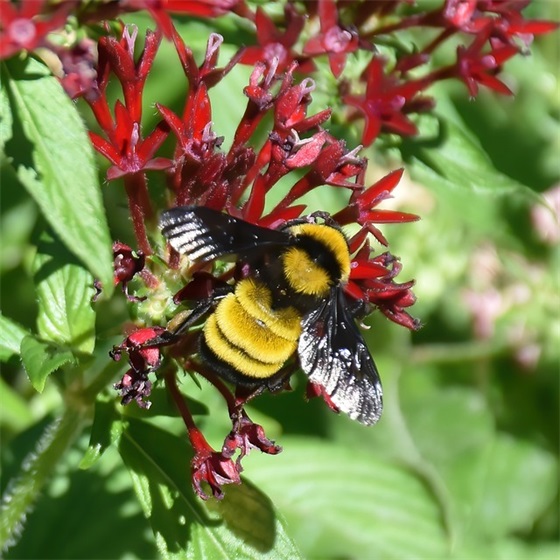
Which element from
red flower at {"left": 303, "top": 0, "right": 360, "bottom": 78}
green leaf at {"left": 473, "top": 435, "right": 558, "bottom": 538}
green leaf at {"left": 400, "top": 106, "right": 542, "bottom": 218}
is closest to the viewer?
red flower at {"left": 303, "top": 0, "right": 360, "bottom": 78}

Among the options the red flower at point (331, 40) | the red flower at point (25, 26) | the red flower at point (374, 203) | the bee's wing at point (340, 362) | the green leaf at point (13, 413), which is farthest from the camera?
the green leaf at point (13, 413)

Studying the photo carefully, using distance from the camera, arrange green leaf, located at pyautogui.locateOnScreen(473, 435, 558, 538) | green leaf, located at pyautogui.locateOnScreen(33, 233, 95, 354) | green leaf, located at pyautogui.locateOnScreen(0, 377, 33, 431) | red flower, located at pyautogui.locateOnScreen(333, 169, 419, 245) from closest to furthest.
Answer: red flower, located at pyautogui.locateOnScreen(333, 169, 419, 245) < green leaf, located at pyautogui.locateOnScreen(33, 233, 95, 354) < green leaf, located at pyautogui.locateOnScreen(0, 377, 33, 431) < green leaf, located at pyautogui.locateOnScreen(473, 435, 558, 538)

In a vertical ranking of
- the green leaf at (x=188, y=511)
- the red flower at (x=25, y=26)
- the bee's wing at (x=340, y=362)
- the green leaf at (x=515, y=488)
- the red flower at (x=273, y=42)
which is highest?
the red flower at (x=25, y=26)

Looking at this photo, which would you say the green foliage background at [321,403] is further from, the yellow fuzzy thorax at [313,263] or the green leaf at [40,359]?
the yellow fuzzy thorax at [313,263]

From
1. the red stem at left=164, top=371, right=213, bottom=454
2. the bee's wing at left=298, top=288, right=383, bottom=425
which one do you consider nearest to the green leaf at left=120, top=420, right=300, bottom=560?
the red stem at left=164, top=371, right=213, bottom=454

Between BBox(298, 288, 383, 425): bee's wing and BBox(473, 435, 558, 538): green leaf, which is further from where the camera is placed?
BBox(473, 435, 558, 538): green leaf

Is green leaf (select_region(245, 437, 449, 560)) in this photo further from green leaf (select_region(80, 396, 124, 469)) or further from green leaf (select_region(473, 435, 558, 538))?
green leaf (select_region(80, 396, 124, 469))

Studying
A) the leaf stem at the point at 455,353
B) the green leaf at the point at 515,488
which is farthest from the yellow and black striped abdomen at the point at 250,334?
the green leaf at the point at 515,488

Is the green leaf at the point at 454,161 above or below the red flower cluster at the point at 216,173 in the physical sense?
below
